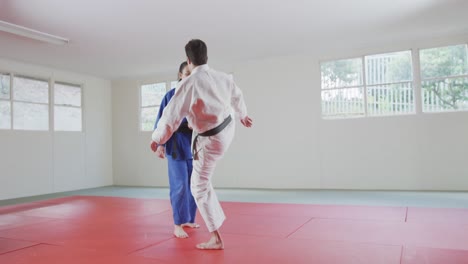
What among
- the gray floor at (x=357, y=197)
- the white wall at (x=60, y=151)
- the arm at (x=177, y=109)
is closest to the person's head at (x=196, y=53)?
the arm at (x=177, y=109)

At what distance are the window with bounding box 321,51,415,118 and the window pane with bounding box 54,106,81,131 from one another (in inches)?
229

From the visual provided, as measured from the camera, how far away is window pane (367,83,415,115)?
6742mm

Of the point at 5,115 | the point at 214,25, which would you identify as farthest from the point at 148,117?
the point at 214,25

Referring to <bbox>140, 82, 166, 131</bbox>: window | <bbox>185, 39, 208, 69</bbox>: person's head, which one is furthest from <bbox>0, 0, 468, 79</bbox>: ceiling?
<bbox>185, 39, 208, 69</bbox>: person's head

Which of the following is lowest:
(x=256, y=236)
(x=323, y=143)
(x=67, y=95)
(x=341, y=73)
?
(x=256, y=236)

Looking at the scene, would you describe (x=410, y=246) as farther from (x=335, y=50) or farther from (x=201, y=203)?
(x=335, y=50)

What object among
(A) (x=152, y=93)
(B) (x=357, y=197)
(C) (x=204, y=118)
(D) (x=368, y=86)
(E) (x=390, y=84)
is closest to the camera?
(C) (x=204, y=118)

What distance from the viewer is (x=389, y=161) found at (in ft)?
22.1

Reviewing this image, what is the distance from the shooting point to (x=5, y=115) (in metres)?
7.27

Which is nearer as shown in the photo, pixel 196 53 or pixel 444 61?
pixel 196 53

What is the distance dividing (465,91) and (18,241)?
6900 millimetres

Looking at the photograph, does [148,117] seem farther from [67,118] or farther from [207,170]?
[207,170]

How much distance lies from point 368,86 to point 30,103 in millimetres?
6950

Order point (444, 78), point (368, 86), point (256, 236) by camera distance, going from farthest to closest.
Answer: point (368, 86) → point (444, 78) → point (256, 236)
